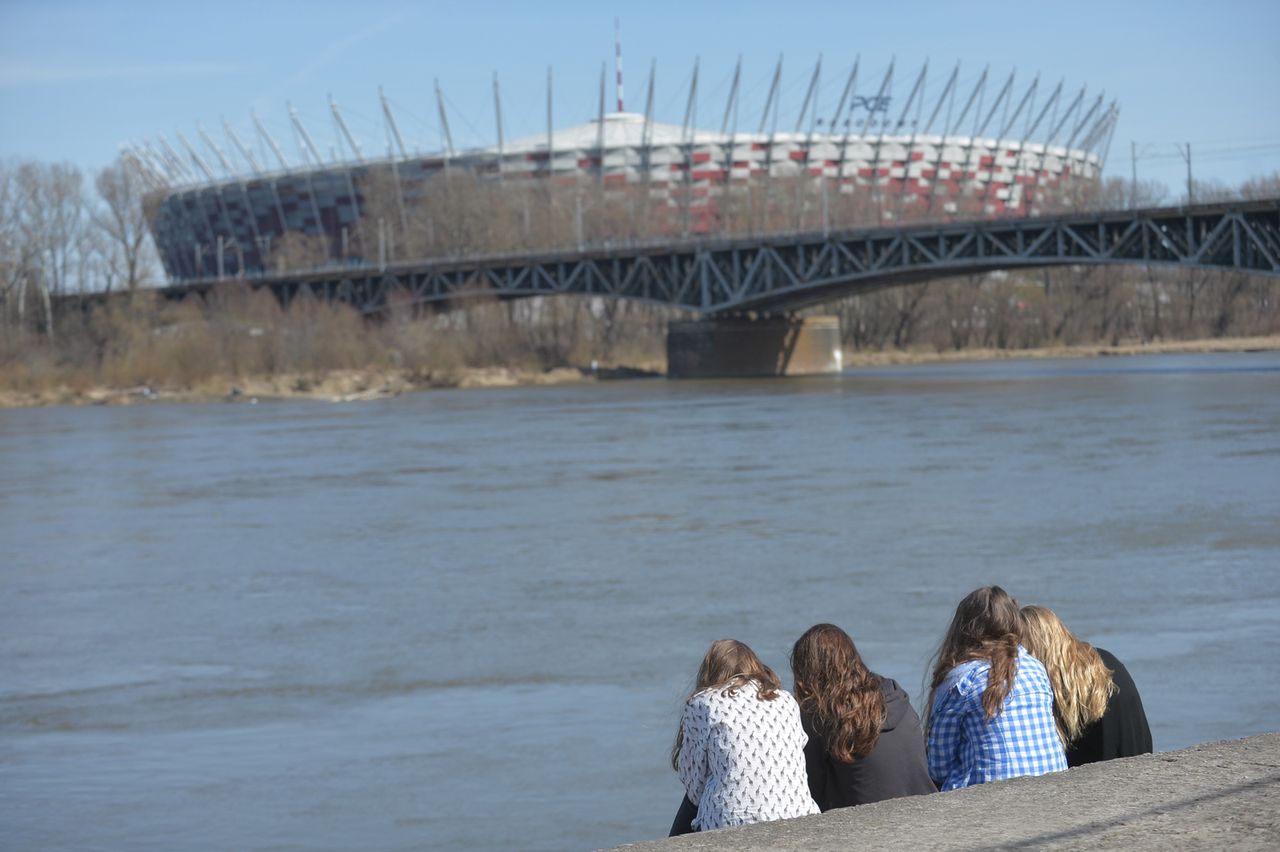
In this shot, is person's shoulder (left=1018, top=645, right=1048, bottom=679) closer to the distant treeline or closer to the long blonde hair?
the long blonde hair

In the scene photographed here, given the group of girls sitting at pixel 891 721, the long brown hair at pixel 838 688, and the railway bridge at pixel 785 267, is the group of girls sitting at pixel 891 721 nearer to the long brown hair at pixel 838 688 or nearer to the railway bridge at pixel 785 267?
the long brown hair at pixel 838 688

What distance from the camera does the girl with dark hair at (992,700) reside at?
6.38m

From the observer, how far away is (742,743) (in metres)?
→ 5.96

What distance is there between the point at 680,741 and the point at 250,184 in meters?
157

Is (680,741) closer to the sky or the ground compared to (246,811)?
closer to the sky

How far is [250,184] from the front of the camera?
157 metres

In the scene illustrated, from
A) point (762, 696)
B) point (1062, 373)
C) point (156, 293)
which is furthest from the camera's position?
point (156, 293)

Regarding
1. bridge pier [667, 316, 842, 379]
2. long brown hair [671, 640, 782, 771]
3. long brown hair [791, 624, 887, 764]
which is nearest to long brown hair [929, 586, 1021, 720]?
long brown hair [791, 624, 887, 764]

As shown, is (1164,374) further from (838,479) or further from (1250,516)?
(1250,516)

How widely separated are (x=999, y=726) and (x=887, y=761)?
47cm

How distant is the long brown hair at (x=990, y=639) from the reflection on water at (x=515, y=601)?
3.86 meters

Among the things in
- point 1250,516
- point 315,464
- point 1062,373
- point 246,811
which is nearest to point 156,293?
point 1062,373

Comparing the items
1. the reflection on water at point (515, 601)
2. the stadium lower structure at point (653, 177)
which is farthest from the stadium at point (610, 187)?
the reflection on water at point (515, 601)

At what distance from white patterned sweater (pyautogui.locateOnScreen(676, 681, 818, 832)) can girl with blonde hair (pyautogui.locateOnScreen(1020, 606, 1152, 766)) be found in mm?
1103
